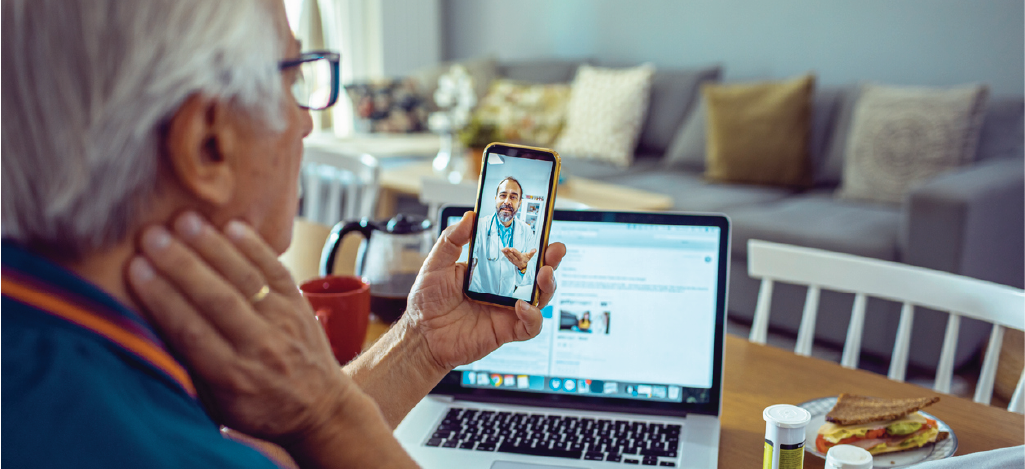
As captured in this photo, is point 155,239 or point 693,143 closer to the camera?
point 155,239

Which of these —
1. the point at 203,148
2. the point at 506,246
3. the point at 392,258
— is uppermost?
the point at 203,148

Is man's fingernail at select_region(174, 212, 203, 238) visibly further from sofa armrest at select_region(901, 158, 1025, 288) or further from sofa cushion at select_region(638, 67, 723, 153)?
sofa cushion at select_region(638, 67, 723, 153)

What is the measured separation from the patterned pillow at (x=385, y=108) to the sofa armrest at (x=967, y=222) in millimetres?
2941

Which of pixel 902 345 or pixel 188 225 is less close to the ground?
pixel 188 225

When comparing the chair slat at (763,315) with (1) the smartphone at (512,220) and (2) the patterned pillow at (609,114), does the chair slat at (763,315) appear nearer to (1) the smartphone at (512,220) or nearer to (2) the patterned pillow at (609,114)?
(1) the smartphone at (512,220)

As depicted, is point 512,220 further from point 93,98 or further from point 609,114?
point 609,114

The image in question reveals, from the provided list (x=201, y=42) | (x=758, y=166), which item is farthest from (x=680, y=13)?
(x=201, y=42)

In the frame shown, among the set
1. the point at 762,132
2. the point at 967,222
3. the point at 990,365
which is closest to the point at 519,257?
the point at 990,365

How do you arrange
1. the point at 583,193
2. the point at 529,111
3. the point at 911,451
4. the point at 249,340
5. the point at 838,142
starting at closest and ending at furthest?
the point at 249,340, the point at 911,451, the point at 583,193, the point at 838,142, the point at 529,111

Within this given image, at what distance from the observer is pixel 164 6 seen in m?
0.39

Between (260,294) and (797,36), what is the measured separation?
3.47 meters

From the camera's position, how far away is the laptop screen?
35.1 inches

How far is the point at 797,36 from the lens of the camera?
3459 mm

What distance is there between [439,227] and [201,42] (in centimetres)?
60
